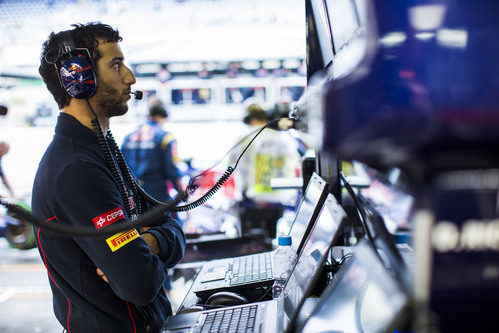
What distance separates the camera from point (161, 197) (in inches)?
128

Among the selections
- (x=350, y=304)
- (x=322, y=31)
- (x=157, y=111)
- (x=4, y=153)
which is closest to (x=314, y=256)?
(x=350, y=304)

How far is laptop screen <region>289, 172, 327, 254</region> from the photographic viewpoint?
1.14 m

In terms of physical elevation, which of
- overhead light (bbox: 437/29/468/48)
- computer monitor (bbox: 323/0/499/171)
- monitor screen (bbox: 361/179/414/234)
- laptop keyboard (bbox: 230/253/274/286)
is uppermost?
overhead light (bbox: 437/29/468/48)

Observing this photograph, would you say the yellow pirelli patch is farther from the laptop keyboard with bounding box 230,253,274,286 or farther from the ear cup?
the ear cup

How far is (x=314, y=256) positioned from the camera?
917 mm

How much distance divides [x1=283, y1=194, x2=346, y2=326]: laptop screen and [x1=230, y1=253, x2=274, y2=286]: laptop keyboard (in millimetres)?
191

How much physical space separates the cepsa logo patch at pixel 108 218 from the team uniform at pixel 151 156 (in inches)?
85.2

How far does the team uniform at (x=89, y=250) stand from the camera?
1.03m

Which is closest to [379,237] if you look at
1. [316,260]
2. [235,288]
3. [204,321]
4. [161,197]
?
[316,260]

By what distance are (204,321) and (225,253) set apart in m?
1.13

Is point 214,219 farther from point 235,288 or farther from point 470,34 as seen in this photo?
point 470,34

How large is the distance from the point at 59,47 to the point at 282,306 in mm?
984

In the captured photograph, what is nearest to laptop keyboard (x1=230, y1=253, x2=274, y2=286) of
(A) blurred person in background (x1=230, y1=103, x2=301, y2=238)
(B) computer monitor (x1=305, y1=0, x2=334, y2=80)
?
(B) computer monitor (x1=305, y1=0, x2=334, y2=80)

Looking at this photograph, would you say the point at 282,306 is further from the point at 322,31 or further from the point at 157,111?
the point at 157,111
